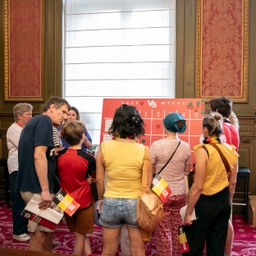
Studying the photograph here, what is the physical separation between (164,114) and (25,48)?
95.5 inches

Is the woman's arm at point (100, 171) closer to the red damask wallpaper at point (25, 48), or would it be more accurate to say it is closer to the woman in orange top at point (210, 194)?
the woman in orange top at point (210, 194)

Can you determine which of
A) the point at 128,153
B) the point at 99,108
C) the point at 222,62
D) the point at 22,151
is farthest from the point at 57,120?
the point at 222,62

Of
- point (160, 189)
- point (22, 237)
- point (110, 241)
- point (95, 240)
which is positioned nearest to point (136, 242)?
point (110, 241)

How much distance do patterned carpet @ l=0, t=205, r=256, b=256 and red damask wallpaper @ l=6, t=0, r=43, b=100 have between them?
193 centimetres

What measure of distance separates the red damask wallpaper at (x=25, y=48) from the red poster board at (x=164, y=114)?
163 centimetres

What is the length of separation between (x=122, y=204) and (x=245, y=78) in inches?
121

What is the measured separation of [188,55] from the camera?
4.53m

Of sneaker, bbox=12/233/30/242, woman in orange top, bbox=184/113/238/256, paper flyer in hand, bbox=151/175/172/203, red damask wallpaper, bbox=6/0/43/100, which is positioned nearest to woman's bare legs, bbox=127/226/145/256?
paper flyer in hand, bbox=151/175/172/203

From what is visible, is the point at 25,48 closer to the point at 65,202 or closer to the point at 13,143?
the point at 13,143

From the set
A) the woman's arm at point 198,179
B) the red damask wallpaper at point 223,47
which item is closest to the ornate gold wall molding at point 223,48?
the red damask wallpaper at point 223,47

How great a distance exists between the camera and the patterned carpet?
3143mm

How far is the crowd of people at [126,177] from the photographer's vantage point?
2.03 metres

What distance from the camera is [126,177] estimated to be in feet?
6.63

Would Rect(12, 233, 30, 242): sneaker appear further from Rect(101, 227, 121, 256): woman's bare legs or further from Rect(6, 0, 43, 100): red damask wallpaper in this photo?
Rect(6, 0, 43, 100): red damask wallpaper
